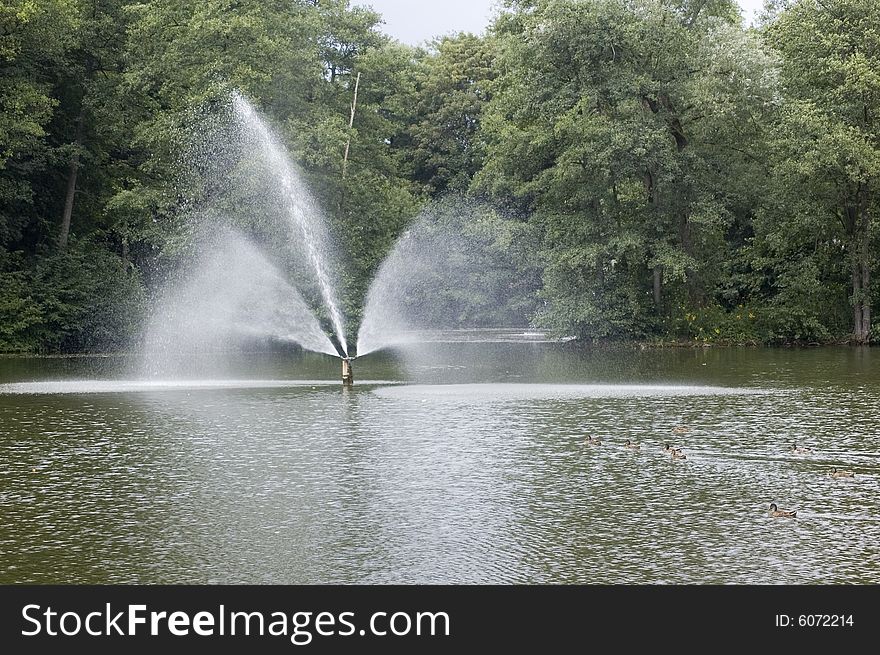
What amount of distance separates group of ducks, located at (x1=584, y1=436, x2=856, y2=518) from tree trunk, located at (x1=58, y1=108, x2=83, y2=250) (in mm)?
42407

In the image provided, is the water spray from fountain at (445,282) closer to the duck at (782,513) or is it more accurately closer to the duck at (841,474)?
the duck at (841,474)

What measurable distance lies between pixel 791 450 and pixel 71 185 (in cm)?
4714

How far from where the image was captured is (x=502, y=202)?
60.5m

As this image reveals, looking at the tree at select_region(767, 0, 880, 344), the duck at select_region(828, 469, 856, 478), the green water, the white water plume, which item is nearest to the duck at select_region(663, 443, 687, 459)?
the green water

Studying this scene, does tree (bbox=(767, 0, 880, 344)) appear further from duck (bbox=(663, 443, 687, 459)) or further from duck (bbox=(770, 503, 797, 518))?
duck (bbox=(770, 503, 797, 518))

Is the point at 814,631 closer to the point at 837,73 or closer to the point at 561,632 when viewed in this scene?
the point at 561,632

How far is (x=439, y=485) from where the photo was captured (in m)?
15.9

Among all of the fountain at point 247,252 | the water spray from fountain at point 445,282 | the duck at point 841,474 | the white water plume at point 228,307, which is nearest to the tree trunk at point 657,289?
the fountain at point 247,252

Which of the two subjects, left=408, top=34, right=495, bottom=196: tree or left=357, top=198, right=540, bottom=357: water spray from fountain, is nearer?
left=357, top=198, right=540, bottom=357: water spray from fountain

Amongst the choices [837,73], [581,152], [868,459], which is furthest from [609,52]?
[868,459]

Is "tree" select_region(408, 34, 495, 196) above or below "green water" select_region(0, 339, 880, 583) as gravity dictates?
above

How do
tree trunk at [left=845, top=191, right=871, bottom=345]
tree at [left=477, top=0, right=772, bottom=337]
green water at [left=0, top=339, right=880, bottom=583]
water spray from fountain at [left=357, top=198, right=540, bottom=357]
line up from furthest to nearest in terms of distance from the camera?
1. water spray from fountain at [left=357, top=198, right=540, bottom=357]
2. tree trunk at [left=845, top=191, right=871, bottom=345]
3. tree at [left=477, top=0, right=772, bottom=337]
4. green water at [left=0, top=339, right=880, bottom=583]

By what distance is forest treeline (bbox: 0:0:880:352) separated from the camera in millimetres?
50281

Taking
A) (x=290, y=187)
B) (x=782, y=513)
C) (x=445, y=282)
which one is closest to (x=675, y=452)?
(x=782, y=513)
